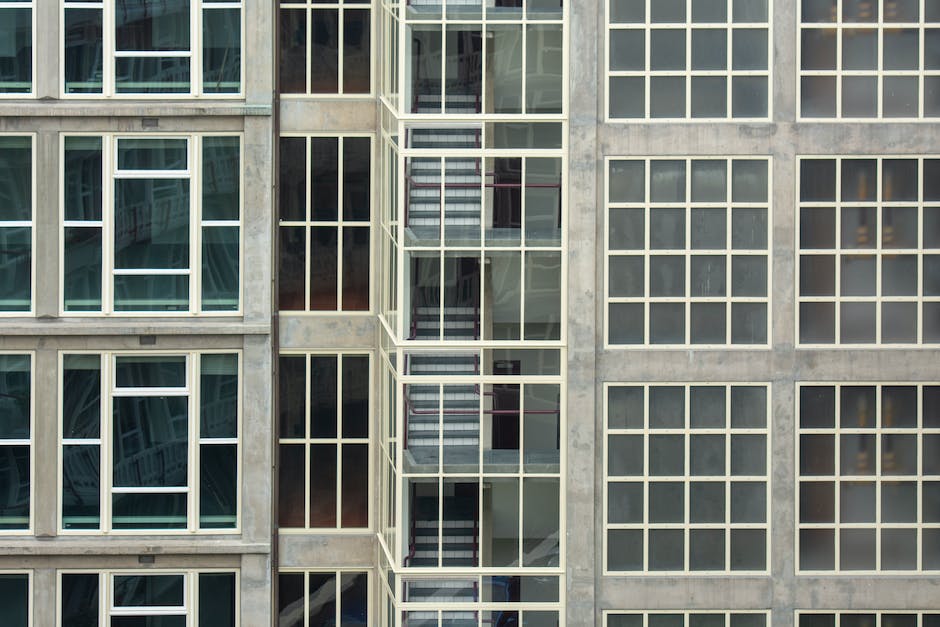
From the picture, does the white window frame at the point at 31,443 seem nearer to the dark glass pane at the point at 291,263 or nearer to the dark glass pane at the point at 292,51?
the dark glass pane at the point at 291,263

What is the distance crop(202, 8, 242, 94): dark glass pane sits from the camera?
27.3 meters

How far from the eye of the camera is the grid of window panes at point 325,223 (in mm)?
27734

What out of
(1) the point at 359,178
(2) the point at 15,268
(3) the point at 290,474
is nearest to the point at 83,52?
(2) the point at 15,268

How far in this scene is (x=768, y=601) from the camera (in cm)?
2641

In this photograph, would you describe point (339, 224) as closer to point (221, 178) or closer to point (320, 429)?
point (221, 178)

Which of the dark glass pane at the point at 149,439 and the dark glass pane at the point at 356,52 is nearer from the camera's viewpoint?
the dark glass pane at the point at 149,439

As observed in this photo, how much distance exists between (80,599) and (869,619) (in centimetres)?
1388

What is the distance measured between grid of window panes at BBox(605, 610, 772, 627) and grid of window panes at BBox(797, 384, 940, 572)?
127cm

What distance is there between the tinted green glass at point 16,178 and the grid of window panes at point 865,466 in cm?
1394

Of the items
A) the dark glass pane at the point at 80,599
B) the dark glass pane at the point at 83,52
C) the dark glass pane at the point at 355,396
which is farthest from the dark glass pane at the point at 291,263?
the dark glass pane at the point at 80,599

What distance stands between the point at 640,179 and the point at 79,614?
41.2ft

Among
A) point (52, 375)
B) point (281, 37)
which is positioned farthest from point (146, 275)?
point (281, 37)

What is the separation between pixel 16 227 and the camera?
27312 millimetres

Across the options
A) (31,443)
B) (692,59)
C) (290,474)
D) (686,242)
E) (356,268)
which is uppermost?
(692,59)
